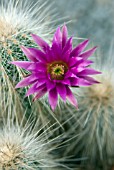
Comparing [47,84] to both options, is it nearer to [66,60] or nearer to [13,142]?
[66,60]

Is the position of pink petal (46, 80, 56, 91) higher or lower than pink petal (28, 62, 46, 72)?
lower

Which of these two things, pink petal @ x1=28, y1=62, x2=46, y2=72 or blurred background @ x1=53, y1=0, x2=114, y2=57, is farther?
blurred background @ x1=53, y1=0, x2=114, y2=57

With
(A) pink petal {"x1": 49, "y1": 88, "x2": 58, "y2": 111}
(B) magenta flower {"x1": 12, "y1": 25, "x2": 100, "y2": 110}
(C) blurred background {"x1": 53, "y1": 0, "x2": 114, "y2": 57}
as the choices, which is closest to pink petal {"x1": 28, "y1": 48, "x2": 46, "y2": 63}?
(B) magenta flower {"x1": 12, "y1": 25, "x2": 100, "y2": 110}

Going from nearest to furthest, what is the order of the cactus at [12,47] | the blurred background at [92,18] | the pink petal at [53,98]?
1. the pink petal at [53,98]
2. the cactus at [12,47]
3. the blurred background at [92,18]

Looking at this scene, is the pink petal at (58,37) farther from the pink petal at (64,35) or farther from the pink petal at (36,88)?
the pink petal at (36,88)

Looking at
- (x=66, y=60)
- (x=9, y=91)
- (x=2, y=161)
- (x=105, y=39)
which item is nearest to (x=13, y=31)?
(x=9, y=91)

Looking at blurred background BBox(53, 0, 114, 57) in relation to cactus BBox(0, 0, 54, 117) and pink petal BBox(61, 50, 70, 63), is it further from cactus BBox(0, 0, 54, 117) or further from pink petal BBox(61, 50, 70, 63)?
pink petal BBox(61, 50, 70, 63)

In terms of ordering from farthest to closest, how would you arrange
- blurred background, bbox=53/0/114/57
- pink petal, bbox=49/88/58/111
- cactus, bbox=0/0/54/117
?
1. blurred background, bbox=53/0/114/57
2. cactus, bbox=0/0/54/117
3. pink petal, bbox=49/88/58/111

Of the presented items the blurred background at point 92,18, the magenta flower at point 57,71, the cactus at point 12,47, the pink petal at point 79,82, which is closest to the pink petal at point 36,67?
the magenta flower at point 57,71

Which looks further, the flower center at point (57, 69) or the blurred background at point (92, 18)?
the blurred background at point (92, 18)
